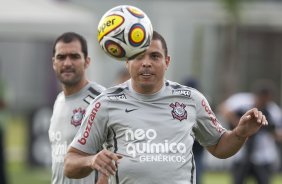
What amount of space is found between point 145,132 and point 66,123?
5.88 ft

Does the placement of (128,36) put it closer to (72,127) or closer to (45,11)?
(72,127)

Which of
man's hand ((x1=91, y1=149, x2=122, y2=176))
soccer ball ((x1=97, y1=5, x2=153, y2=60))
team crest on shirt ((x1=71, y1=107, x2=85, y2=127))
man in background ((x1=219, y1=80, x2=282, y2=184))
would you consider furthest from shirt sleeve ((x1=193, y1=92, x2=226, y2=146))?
man in background ((x1=219, y1=80, x2=282, y2=184))

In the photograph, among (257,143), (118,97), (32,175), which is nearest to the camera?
(118,97)

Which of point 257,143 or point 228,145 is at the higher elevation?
point 228,145

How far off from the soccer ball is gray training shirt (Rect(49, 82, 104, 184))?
151 cm

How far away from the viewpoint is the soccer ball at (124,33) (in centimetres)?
757

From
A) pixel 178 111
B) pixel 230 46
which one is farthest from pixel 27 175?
pixel 230 46

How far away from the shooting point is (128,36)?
25.0ft

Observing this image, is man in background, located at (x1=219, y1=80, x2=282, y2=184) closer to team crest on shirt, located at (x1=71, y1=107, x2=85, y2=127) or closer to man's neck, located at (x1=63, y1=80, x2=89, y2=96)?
man's neck, located at (x1=63, y1=80, x2=89, y2=96)

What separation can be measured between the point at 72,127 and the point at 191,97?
66.1 inches

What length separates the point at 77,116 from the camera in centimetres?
911

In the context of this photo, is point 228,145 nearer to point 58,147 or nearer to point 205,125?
point 205,125

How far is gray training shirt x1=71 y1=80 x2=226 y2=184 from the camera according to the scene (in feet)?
24.2

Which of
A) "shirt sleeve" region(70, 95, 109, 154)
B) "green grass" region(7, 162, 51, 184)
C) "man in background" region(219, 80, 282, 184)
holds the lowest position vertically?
"green grass" region(7, 162, 51, 184)
